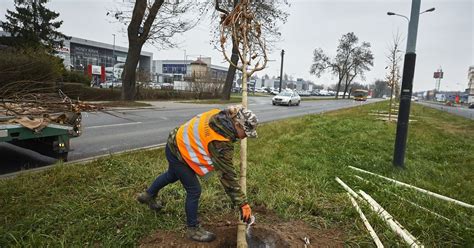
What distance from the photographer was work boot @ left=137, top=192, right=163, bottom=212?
3.22 m

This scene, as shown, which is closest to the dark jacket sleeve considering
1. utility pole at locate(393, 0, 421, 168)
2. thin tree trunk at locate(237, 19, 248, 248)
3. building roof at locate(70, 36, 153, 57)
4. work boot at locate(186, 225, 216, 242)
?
thin tree trunk at locate(237, 19, 248, 248)

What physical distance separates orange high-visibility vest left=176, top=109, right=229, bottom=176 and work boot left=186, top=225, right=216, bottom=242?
2.09 feet

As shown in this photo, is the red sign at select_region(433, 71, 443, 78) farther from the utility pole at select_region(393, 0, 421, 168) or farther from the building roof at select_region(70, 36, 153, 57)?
the utility pole at select_region(393, 0, 421, 168)

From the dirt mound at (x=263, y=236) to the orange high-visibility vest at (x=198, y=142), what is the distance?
774 millimetres

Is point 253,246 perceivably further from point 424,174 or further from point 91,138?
point 91,138

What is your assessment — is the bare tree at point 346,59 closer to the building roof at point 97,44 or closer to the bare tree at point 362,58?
the bare tree at point 362,58

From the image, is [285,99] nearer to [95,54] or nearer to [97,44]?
[97,44]

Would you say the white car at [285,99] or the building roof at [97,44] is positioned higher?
the building roof at [97,44]

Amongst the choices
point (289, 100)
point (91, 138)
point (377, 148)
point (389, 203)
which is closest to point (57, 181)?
point (91, 138)

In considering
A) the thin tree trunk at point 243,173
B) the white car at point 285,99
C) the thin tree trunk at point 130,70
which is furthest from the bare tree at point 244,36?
the white car at point 285,99

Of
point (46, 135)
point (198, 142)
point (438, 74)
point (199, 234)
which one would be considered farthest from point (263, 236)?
point (438, 74)

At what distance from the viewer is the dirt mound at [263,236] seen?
281cm

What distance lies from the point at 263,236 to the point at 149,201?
1290mm

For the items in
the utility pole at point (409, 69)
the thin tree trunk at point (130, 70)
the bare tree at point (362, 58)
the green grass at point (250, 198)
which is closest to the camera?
the green grass at point (250, 198)
